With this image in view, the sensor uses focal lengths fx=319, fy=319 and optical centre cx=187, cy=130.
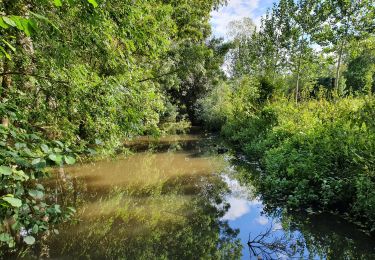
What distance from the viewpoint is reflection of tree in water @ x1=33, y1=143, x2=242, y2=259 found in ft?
18.1

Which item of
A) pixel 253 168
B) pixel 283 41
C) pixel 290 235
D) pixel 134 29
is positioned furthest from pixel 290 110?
pixel 283 41

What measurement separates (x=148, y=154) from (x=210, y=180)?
20.1 feet

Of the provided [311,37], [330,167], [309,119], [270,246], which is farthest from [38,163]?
[311,37]

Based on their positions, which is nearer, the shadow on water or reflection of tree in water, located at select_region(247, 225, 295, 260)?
reflection of tree in water, located at select_region(247, 225, 295, 260)

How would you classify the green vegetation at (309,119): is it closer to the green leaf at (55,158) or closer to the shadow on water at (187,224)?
the shadow on water at (187,224)

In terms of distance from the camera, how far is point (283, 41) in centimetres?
2314

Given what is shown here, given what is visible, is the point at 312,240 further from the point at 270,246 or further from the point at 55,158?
A: the point at 55,158

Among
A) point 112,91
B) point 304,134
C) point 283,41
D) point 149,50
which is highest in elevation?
point 283,41

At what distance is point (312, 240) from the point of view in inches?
226

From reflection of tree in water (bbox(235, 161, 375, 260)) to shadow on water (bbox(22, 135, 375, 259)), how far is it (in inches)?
0.6

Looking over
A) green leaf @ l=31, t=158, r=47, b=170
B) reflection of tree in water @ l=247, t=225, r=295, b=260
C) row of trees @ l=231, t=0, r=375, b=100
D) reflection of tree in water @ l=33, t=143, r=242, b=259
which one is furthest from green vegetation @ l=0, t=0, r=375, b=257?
row of trees @ l=231, t=0, r=375, b=100

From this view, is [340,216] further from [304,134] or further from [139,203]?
[139,203]

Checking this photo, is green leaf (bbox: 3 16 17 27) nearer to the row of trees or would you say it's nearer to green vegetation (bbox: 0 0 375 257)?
green vegetation (bbox: 0 0 375 257)

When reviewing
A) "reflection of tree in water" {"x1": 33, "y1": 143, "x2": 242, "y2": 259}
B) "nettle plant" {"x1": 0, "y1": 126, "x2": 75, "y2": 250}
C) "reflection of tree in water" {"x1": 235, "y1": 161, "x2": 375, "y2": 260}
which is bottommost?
"reflection of tree in water" {"x1": 33, "y1": 143, "x2": 242, "y2": 259}
